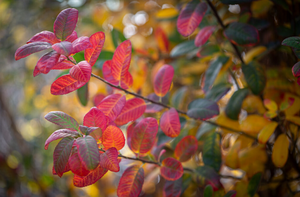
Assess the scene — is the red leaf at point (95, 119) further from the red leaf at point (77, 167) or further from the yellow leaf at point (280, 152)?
the yellow leaf at point (280, 152)

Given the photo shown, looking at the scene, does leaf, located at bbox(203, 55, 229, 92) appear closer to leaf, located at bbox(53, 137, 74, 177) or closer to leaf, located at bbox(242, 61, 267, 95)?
leaf, located at bbox(242, 61, 267, 95)

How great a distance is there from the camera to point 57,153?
1.15 ft

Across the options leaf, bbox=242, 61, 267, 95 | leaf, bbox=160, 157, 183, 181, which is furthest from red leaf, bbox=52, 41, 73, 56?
leaf, bbox=242, 61, 267, 95

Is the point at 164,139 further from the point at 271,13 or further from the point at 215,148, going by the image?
the point at 271,13

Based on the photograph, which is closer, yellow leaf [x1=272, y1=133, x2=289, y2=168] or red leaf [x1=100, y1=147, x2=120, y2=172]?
red leaf [x1=100, y1=147, x2=120, y2=172]

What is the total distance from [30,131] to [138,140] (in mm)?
2282

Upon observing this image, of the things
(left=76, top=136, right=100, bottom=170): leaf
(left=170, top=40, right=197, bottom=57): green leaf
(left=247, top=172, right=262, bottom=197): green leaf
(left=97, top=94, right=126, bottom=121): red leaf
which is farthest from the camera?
(left=170, top=40, right=197, bottom=57): green leaf

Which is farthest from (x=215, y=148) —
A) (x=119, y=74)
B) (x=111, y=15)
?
(x=111, y=15)

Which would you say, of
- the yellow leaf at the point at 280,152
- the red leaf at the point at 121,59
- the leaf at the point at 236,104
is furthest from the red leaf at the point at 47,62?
the yellow leaf at the point at 280,152

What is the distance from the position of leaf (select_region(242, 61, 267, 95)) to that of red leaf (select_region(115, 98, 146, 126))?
1.03 feet

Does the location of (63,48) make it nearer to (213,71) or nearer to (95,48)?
(95,48)

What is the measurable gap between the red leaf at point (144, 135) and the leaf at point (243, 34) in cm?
33

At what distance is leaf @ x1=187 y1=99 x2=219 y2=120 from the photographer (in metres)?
0.52

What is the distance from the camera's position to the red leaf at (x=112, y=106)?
440mm
